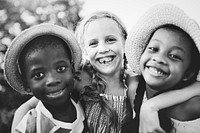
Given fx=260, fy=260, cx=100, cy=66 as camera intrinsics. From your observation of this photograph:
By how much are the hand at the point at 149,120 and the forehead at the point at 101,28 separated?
14.8 inches

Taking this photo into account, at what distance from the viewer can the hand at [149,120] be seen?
1.11m

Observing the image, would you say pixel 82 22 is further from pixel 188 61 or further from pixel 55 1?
pixel 188 61

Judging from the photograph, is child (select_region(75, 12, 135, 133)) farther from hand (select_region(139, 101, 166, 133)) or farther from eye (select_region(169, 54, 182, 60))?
eye (select_region(169, 54, 182, 60))

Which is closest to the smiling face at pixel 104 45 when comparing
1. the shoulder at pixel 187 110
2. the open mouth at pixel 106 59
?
the open mouth at pixel 106 59

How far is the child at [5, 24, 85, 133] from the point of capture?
1.16m

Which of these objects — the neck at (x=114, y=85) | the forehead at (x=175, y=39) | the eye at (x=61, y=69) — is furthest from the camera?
the neck at (x=114, y=85)

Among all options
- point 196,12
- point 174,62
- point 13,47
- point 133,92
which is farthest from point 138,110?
point 13,47

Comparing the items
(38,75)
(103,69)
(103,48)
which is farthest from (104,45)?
(38,75)

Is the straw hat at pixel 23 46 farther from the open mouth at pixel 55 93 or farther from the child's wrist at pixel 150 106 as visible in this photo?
the child's wrist at pixel 150 106

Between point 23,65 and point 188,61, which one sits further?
point 23,65

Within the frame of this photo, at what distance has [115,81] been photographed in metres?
1.31

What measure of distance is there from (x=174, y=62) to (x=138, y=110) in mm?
286

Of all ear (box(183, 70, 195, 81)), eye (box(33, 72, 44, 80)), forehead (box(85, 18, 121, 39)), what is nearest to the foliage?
forehead (box(85, 18, 121, 39))

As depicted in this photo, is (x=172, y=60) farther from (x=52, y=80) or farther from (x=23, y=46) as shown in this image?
(x=23, y=46)
